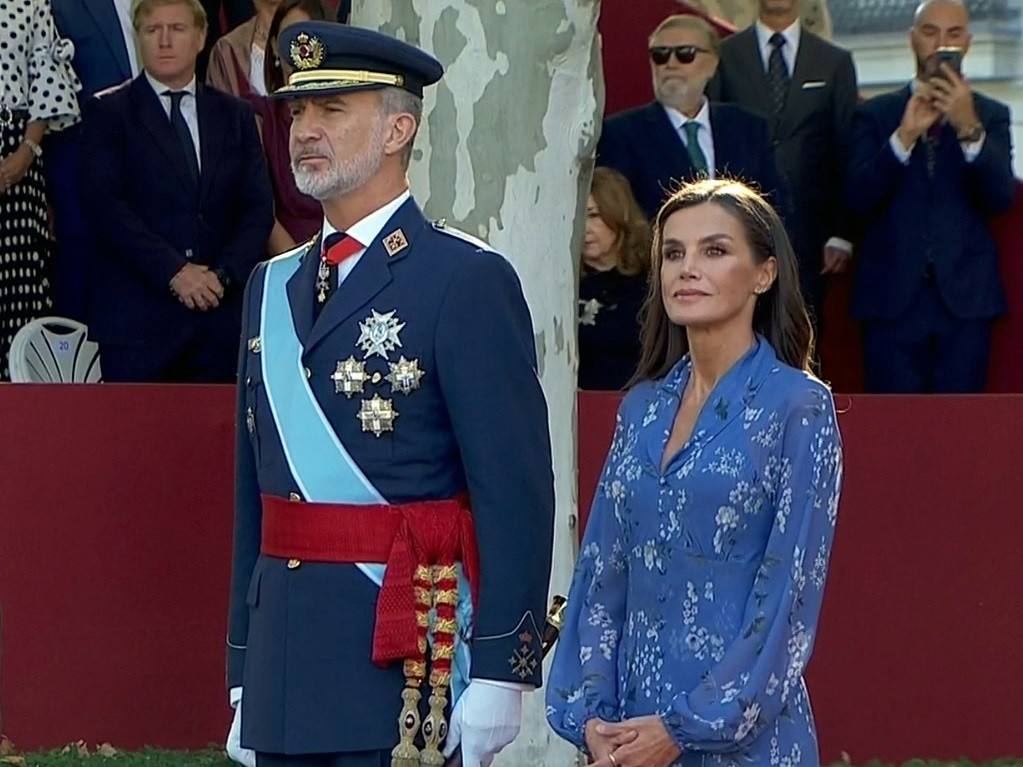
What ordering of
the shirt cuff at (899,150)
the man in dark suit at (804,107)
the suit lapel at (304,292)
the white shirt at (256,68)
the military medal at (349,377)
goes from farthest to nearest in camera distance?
the man in dark suit at (804,107) → the white shirt at (256,68) → the shirt cuff at (899,150) → the suit lapel at (304,292) → the military medal at (349,377)

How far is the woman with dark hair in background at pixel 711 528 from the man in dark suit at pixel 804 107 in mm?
4682

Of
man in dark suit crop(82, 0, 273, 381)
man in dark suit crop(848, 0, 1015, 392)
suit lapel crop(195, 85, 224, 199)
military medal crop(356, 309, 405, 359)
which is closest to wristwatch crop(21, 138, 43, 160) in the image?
man in dark suit crop(82, 0, 273, 381)

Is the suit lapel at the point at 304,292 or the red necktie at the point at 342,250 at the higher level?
the red necktie at the point at 342,250

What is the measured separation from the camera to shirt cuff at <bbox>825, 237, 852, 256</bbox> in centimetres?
918

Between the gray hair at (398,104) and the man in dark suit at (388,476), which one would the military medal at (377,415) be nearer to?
the man in dark suit at (388,476)

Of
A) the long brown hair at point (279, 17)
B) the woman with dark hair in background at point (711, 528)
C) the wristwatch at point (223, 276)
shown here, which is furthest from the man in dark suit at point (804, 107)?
the woman with dark hair in background at point (711, 528)

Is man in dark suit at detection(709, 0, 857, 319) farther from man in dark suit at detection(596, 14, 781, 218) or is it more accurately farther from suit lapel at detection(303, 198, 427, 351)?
suit lapel at detection(303, 198, 427, 351)

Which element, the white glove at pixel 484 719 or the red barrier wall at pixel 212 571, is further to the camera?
the red barrier wall at pixel 212 571

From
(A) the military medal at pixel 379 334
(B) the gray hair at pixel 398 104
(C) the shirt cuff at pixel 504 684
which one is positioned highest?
(B) the gray hair at pixel 398 104

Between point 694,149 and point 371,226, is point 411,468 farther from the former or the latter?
point 694,149

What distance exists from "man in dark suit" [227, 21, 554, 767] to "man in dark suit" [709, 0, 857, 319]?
4648 mm

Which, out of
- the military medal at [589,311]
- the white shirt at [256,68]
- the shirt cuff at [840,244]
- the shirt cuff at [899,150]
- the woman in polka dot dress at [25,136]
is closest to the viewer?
the military medal at [589,311]

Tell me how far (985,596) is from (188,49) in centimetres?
325

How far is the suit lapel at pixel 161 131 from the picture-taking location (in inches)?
327
